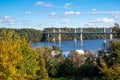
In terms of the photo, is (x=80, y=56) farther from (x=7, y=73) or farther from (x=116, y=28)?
(x=7, y=73)

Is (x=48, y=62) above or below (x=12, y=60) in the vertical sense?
below

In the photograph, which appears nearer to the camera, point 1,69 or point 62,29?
point 1,69

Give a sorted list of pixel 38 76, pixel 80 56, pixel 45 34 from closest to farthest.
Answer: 1. pixel 38 76
2. pixel 80 56
3. pixel 45 34

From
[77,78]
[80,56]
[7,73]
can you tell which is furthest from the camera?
[80,56]

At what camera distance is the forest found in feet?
76.9

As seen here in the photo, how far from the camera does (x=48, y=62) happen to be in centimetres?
4709

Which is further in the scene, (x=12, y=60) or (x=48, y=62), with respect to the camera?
(x=48, y=62)

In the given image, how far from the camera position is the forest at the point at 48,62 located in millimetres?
23438

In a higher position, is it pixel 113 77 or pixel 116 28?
pixel 116 28

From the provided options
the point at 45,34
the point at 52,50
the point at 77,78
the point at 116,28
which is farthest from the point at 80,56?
the point at 45,34

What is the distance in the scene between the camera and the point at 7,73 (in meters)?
23.4

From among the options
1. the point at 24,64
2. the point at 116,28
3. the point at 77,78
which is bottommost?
the point at 77,78

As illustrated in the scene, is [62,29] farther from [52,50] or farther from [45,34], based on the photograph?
[52,50]

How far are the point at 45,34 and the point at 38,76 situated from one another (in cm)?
6199
